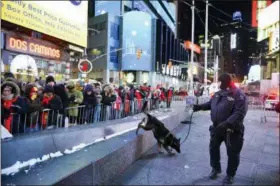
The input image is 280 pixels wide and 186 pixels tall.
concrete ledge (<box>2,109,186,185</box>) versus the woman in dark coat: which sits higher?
the woman in dark coat

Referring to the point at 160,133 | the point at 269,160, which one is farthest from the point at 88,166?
the point at 269,160

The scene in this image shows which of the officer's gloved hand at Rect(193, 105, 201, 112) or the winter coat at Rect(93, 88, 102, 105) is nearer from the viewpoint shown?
the officer's gloved hand at Rect(193, 105, 201, 112)

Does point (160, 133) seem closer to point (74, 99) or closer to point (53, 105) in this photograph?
point (53, 105)

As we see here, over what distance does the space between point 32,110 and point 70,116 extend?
219cm

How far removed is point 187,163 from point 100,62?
3717cm

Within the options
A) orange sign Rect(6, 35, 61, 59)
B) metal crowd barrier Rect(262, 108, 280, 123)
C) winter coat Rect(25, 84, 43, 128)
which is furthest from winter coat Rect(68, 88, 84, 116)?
metal crowd barrier Rect(262, 108, 280, 123)

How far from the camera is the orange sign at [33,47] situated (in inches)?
538

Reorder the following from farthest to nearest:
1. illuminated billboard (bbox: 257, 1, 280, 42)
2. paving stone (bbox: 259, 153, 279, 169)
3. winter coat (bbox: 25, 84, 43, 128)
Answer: illuminated billboard (bbox: 257, 1, 280, 42)
paving stone (bbox: 259, 153, 279, 169)
winter coat (bbox: 25, 84, 43, 128)

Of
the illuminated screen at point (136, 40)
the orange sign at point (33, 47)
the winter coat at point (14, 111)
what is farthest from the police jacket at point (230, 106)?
the illuminated screen at point (136, 40)

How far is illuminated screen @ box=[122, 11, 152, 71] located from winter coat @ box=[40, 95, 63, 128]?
3710 cm

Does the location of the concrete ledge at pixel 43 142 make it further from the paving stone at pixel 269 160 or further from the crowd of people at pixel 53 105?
the paving stone at pixel 269 160

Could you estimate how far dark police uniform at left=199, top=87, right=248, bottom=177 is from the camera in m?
4.70

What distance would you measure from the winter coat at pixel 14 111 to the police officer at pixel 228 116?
3.08 m

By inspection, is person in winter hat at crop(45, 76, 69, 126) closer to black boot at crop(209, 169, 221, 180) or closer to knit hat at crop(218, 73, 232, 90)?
black boot at crop(209, 169, 221, 180)
